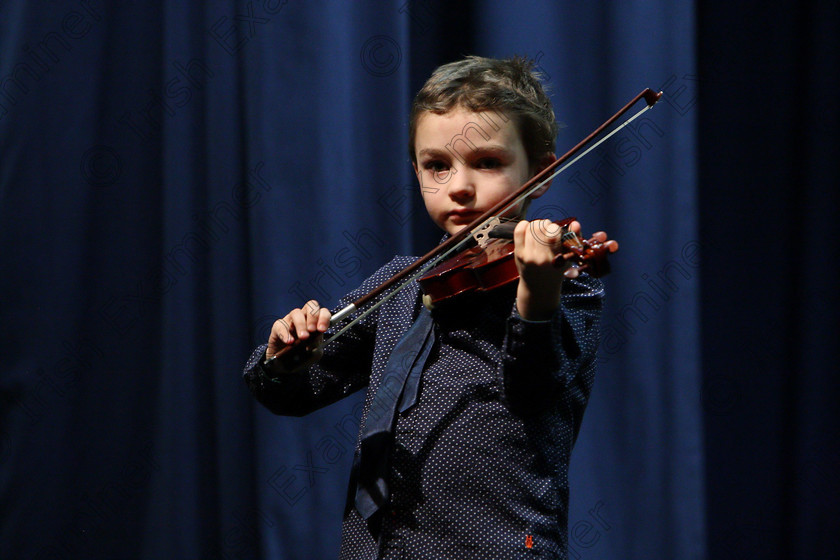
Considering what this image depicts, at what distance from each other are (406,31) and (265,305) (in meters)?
0.53

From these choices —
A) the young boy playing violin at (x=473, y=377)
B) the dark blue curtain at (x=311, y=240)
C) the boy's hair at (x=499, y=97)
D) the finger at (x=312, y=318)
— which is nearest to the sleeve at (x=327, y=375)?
the young boy playing violin at (x=473, y=377)

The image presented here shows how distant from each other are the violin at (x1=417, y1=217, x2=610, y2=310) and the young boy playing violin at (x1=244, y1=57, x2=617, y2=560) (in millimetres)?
22

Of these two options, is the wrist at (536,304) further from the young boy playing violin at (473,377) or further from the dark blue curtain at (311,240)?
the dark blue curtain at (311,240)

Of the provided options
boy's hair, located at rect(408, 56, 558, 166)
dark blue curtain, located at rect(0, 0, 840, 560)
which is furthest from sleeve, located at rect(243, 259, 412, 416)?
dark blue curtain, located at rect(0, 0, 840, 560)

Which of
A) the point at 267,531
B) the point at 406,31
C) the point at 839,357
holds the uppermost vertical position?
the point at 406,31

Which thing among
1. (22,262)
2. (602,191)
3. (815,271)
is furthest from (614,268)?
(22,262)

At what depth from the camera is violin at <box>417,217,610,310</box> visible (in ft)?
2.40

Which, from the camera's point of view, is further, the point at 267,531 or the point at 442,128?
the point at 267,531

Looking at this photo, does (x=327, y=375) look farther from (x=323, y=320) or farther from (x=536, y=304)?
(x=536, y=304)

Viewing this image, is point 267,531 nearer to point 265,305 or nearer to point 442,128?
point 265,305

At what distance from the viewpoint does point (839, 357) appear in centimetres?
149

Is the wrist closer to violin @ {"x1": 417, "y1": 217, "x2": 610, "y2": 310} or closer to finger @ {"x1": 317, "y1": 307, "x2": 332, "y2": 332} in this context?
violin @ {"x1": 417, "y1": 217, "x2": 610, "y2": 310}

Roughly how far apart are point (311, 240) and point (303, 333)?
0.62 metres

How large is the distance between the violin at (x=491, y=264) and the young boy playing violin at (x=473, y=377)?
0.02 meters
